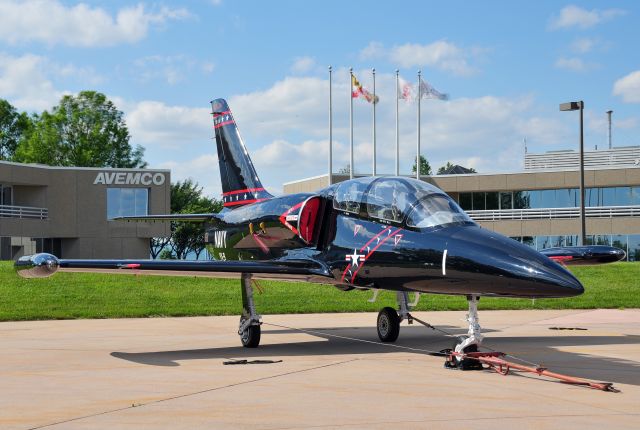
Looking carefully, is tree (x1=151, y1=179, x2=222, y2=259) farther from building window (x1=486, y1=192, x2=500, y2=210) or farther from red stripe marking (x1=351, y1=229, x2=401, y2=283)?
red stripe marking (x1=351, y1=229, x2=401, y2=283)

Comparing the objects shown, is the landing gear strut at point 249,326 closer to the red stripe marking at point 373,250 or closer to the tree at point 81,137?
the red stripe marking at point 373,250

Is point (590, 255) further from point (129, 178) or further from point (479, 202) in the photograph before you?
point (479, 202)

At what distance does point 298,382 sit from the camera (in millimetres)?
10625

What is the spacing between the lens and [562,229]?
6103 centimetres

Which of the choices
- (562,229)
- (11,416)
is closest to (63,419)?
(11,416)

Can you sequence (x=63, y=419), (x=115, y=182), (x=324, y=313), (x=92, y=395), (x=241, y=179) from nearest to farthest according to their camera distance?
(x=63, y=419) → (x=92, y=395) → (x=241, y=179) → (x=324, y=313) → (x=115, y=182)

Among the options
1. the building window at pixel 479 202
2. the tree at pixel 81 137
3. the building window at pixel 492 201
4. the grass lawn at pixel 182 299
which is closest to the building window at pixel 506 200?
the building window at pixel 492 201

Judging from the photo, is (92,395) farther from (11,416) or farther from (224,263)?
(224,263)

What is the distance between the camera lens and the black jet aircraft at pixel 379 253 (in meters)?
11.0

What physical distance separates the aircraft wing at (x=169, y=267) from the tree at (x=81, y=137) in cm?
7745

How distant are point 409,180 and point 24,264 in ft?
19.7

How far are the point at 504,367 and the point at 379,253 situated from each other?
268 cm

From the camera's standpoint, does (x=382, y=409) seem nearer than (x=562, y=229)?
Yes

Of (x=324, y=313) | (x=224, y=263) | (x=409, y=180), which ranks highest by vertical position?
(x=409, y=180)
